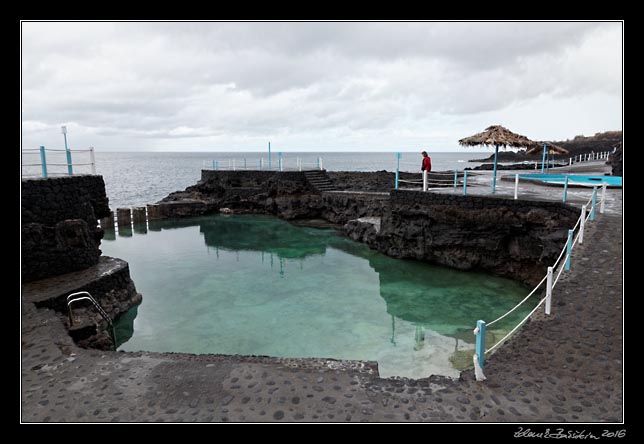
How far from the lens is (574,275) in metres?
7.83

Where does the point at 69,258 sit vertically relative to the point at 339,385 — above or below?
above

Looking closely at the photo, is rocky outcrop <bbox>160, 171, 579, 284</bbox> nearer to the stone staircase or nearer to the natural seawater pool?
the natural seawater pool

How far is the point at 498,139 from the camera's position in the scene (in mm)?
15406

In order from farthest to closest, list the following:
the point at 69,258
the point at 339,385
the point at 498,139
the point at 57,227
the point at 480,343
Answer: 1. the point at 498,139
2. the point at 69,258
3. the point at 57,227
4. the point at 339,385
5. the point at 480,343

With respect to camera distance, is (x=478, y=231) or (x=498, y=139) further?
(x=498, y=139)

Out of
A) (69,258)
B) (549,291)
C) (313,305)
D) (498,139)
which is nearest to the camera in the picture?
(549,291)

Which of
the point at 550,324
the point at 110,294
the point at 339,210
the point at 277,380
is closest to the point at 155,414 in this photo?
the point at 277,380

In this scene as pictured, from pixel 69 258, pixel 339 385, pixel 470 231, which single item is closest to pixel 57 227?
pixel 69 258

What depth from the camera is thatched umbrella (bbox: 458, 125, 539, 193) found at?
15375 mm

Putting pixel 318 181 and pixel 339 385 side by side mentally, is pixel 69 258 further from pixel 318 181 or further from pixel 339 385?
pixel 318 181

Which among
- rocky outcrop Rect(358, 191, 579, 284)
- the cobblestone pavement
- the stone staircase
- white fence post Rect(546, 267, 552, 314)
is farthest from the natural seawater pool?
the stone staircase

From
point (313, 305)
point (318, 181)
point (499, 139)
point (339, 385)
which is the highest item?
point (499, 139)

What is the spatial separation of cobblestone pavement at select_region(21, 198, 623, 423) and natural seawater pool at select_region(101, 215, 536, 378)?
3.13 metres

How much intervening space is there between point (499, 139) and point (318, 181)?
646 inches
